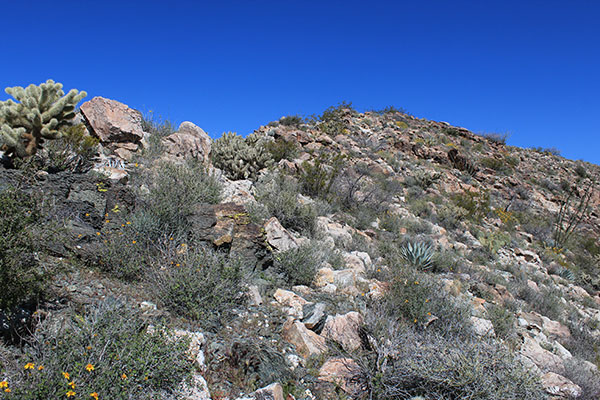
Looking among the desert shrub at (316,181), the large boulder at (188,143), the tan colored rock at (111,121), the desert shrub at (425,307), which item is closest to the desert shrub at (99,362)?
the desert shrub at (425,307)

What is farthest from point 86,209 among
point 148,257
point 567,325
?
point 567,325

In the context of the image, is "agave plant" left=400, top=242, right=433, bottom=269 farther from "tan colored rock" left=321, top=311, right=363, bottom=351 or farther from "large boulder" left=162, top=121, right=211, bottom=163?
"large boulder" left=162, top=121, right=211, bottom=163

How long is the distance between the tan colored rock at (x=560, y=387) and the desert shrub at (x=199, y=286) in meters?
3.29

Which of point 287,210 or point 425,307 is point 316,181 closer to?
point 287,210

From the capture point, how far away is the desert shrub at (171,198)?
4.52m

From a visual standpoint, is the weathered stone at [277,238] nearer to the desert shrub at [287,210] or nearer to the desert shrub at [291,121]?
the desert shrub at [287,210]

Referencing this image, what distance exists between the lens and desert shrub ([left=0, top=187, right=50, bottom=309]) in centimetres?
253

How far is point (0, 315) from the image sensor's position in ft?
8.14

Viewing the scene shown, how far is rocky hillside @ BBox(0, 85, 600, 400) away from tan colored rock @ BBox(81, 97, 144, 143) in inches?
1.2

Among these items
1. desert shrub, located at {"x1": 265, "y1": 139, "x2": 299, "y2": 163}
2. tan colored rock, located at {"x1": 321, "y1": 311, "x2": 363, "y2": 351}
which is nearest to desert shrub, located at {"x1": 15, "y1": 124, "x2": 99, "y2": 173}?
tan colored rock, located at {"x1": 321, "y1": 311, "x2": 363, "y2": 351}

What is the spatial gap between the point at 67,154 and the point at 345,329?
5041 millimetres

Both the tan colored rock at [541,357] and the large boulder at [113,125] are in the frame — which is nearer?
the tan colored rock at [541,357]

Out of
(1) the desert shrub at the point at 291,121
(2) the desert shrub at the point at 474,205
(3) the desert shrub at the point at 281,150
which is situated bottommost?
(3) the desert shrub at the point at 281,150

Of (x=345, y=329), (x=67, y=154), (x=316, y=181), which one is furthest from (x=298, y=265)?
(x=316, y=181)
